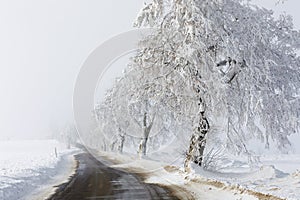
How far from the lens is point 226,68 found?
18016 millimetres

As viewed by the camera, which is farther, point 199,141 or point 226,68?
point 226,68

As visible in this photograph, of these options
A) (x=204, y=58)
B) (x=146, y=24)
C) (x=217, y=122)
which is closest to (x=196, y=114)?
(x=217, y=122)

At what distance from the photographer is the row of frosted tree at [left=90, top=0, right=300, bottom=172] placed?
15.8 metres

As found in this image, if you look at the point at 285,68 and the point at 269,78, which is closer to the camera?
the point at 269,78

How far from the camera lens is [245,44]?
15.9 meters

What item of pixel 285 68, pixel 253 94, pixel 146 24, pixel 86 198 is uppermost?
pixel 146 24

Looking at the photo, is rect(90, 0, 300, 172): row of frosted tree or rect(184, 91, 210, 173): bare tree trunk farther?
rect(184, 91, 210, 173): bare tree trunk

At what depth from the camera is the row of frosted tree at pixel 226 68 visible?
622 inches

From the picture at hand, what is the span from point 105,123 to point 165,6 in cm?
4346

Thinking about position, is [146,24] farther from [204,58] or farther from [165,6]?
[204,58]

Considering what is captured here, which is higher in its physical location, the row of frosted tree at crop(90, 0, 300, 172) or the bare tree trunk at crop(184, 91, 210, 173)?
the row of frosted tree at crop(90, 0, 300, 172)

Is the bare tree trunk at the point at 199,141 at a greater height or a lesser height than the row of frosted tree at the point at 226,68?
lesser

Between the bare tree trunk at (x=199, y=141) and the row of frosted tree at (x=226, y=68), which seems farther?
the bare tree trunk at (x=199, y=141)

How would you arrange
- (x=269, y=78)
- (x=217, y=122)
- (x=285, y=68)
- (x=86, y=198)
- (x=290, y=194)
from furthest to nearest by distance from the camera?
(x=217, y=122) → (x=285, y=68) → (x=269, y=78) → (x=86, y=198) → (x=290, y=194)
